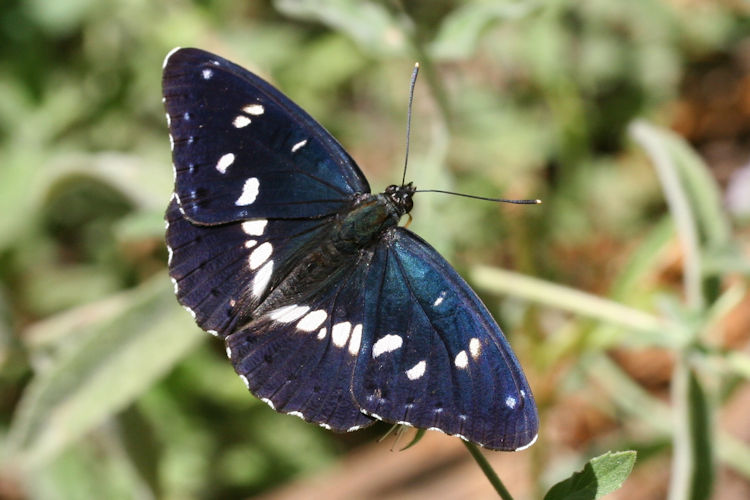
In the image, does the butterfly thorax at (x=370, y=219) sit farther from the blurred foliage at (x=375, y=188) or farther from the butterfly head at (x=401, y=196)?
the blurred foliage at (x=375, y=188)

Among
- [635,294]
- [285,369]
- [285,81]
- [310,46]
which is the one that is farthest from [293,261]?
[310,46]

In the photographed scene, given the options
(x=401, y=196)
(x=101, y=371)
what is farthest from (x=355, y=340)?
(x=101, y=371)

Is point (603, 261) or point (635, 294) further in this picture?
point (603, 261)

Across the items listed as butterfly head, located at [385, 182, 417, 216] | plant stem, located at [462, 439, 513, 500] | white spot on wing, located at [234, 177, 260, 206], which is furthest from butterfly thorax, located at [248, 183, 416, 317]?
plant stem, located at [462, 439, 513, 500]

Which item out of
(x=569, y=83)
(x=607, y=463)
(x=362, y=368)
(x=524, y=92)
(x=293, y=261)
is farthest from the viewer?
(x=524, y=92)

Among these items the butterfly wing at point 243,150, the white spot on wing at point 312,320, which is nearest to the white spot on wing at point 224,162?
the butterfly wing at point 243,150

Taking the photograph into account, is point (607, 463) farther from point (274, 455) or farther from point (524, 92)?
point (524, 92)

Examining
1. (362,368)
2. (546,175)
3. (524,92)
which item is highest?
(524,92)
